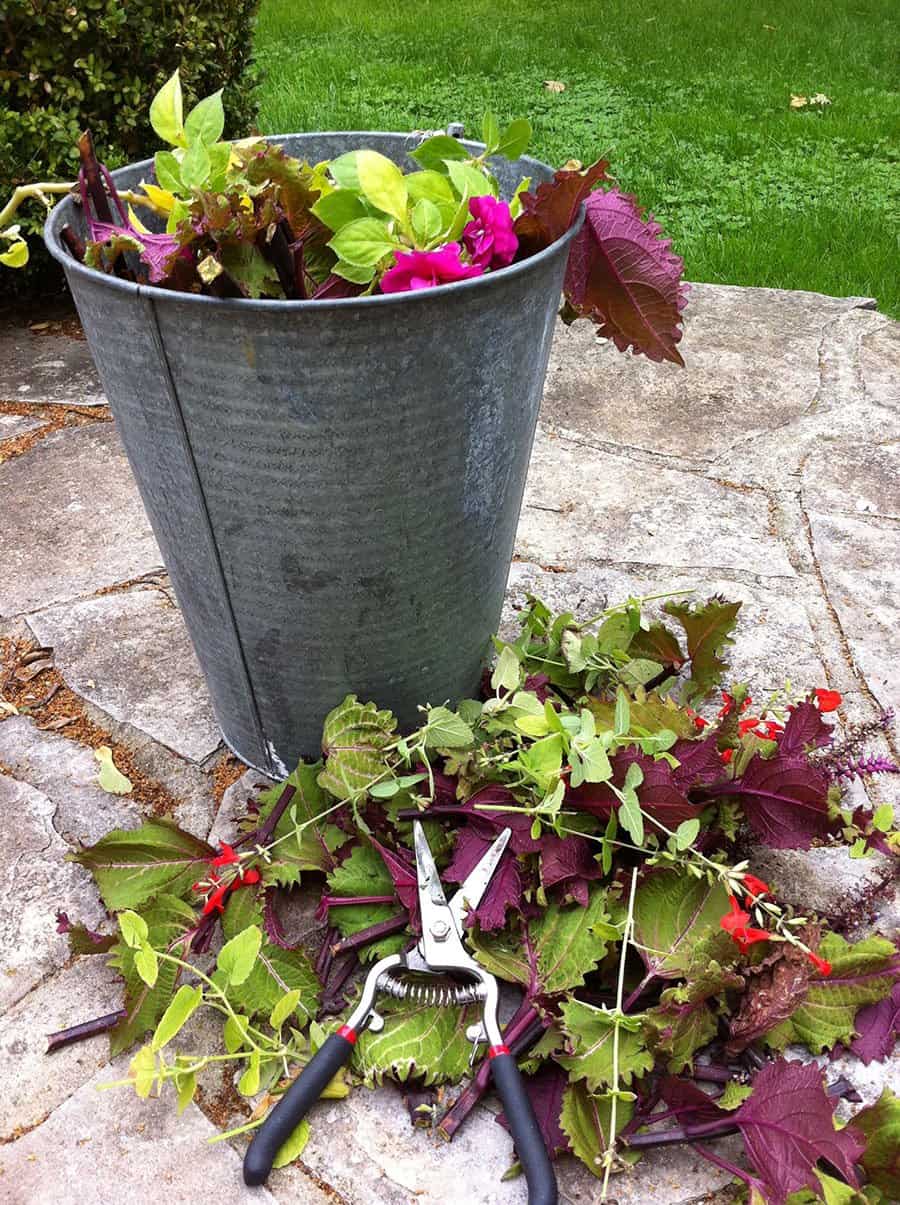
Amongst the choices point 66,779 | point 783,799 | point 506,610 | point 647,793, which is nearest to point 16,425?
point 66,779

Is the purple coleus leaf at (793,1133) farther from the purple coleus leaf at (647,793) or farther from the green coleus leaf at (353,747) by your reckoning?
the green coleus leaf at (353,747)

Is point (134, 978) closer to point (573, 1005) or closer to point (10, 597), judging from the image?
point (573, 1005)

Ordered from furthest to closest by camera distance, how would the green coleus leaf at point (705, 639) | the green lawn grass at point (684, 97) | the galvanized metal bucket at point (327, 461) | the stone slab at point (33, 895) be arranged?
1. the green lawn grass at point (684, 97)
2. the green coleus leaf at point (705, 639)
3. the stone slab at point (33, 895)
4. the galvanized metal bucket at point (327, 461)

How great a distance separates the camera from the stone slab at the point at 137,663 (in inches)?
67.7

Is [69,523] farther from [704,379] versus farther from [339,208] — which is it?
[704,379]

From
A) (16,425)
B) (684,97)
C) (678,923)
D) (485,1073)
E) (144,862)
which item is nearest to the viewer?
(485,1073)

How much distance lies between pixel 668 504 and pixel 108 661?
120 centimetres

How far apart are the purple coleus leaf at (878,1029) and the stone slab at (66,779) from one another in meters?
1.02

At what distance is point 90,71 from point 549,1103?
2.70 metres

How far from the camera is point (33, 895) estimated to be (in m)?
1.42

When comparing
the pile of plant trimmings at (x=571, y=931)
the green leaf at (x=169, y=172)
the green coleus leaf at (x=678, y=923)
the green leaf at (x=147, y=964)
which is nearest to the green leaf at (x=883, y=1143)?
the pile of plant trimmings at (x=571, y=931)

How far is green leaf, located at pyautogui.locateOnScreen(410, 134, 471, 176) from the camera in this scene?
50.9 inches

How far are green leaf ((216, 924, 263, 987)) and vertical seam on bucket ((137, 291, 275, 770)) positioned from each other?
44 cm

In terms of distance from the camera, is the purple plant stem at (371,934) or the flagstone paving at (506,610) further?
the purple plant stem at (371,934)
